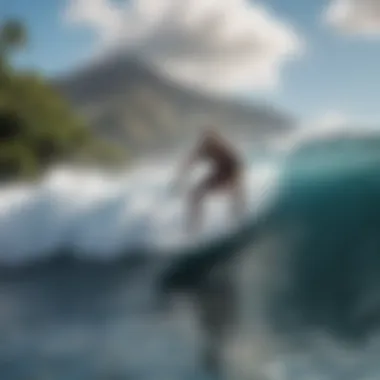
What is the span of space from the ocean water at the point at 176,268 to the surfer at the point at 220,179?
16 millimetres

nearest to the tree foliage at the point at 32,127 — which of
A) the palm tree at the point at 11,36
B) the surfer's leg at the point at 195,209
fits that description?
the palm tree at the point at 11,36

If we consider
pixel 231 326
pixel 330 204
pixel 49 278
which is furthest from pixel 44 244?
pixel 330 204

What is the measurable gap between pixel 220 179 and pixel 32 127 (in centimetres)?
26

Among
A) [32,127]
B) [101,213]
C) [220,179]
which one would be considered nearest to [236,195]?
[220,179]

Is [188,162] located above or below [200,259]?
above

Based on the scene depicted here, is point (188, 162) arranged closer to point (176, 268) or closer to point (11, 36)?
point (176, 268)

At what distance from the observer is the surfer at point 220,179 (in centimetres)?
94

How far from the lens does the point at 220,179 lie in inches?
36.9

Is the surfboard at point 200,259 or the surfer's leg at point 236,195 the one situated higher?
the surfer's leg at point 236,195

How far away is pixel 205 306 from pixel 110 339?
13 cm

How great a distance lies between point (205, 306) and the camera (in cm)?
93

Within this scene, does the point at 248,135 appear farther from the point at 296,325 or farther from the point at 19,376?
the point at 19,376

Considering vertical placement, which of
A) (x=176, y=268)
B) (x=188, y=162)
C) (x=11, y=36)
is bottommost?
A: (x=176, y=268)

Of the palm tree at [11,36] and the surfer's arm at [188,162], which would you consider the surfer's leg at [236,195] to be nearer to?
the surfer's arm at [188,162]
